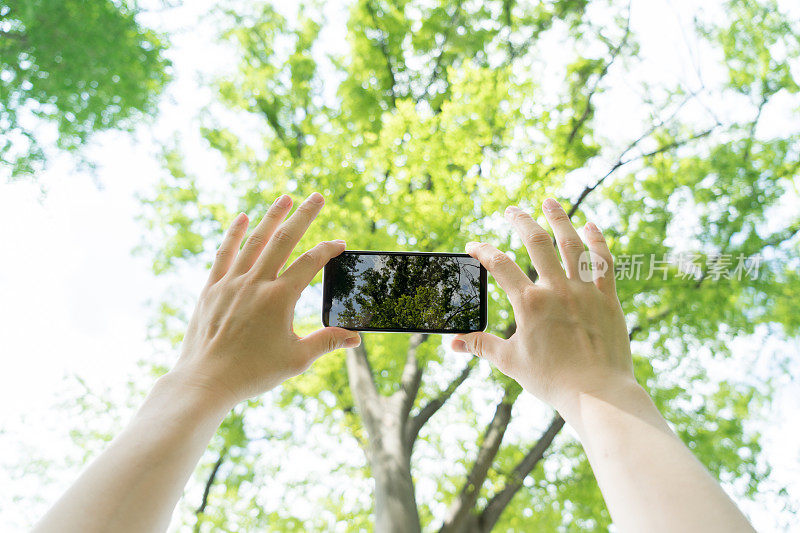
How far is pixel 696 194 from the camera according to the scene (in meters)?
4.46

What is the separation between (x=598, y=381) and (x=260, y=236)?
1260mm

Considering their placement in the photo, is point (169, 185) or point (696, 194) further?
point (169, 185)

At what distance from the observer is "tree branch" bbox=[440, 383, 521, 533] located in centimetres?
403

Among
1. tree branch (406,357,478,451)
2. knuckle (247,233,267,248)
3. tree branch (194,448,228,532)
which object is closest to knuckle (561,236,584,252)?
knuckle (247,233,267,248)

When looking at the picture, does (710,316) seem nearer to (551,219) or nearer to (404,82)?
(551,219)

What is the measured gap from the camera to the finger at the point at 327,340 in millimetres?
1650

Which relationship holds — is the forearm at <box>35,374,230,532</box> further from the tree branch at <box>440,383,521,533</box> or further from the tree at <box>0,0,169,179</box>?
the tree at <box>0,0,169,179</box>

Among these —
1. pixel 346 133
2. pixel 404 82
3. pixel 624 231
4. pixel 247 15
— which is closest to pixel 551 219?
pixel 624 231

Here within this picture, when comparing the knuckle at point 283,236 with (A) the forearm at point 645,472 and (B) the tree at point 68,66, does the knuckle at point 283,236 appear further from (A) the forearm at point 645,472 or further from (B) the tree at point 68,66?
(B) the tree at point 68,66

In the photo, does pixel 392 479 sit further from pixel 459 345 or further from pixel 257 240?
pixel 257 240

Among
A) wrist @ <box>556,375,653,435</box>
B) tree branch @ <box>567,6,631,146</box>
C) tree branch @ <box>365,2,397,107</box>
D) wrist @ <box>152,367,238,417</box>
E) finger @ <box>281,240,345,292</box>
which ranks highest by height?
tree branch @ <box>365,2,397,107</box>

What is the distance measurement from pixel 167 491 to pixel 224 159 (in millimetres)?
5236

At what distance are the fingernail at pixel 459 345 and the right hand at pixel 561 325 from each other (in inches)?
2.7

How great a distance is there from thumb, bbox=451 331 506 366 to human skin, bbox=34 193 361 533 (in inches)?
16.2
